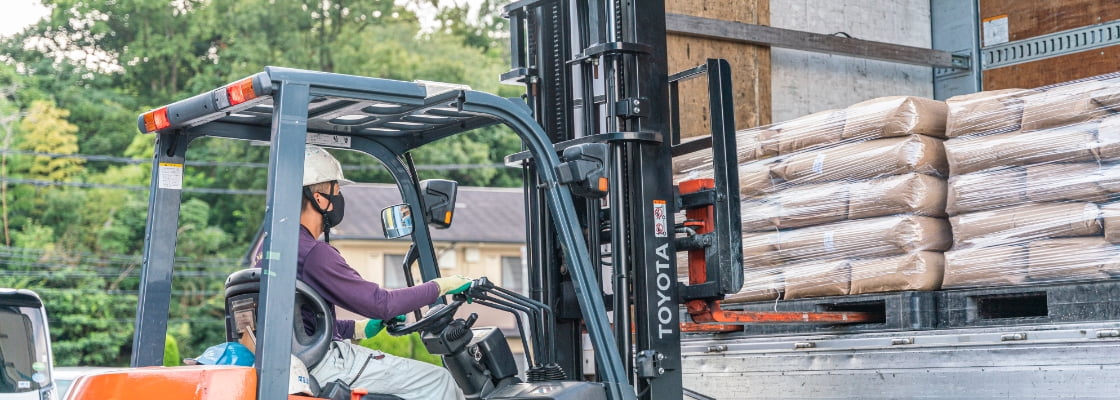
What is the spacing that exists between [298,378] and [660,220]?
1.42 metres

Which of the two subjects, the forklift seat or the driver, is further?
the driver

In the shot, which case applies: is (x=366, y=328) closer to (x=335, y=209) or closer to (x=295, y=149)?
(x=335, y=209)

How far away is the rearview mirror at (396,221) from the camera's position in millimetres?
4168

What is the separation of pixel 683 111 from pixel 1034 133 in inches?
68.4

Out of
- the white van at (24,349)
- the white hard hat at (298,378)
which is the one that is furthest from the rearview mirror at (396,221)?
the white van at (24,349)

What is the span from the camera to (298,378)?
3.44 m

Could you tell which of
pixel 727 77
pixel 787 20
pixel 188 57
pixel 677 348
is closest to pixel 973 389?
pixel 677 348

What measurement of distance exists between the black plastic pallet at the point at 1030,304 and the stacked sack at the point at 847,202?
19 centimetres

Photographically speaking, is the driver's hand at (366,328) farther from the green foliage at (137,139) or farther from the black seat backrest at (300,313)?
the green foliage at (137,139)

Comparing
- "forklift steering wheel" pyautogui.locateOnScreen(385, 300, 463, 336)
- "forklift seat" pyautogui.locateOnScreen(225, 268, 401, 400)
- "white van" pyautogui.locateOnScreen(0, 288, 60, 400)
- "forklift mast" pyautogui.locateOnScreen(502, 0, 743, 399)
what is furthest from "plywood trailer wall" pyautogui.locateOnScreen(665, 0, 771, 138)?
"white van" pyautogui.locateOnScreen(0, 288, 60, 400)

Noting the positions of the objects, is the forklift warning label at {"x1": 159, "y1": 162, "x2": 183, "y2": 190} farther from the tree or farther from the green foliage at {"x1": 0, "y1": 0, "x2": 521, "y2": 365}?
the tree

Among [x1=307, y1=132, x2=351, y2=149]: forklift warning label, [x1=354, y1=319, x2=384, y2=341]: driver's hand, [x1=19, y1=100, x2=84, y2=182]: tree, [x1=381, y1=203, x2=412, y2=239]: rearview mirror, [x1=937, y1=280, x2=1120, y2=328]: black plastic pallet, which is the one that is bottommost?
[x1=354, y1=319, x2=384, y2=341]: driver's hand

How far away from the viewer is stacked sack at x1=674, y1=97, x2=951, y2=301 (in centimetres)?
469

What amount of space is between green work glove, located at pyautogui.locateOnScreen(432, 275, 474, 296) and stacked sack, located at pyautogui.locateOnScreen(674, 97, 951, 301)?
161cm
